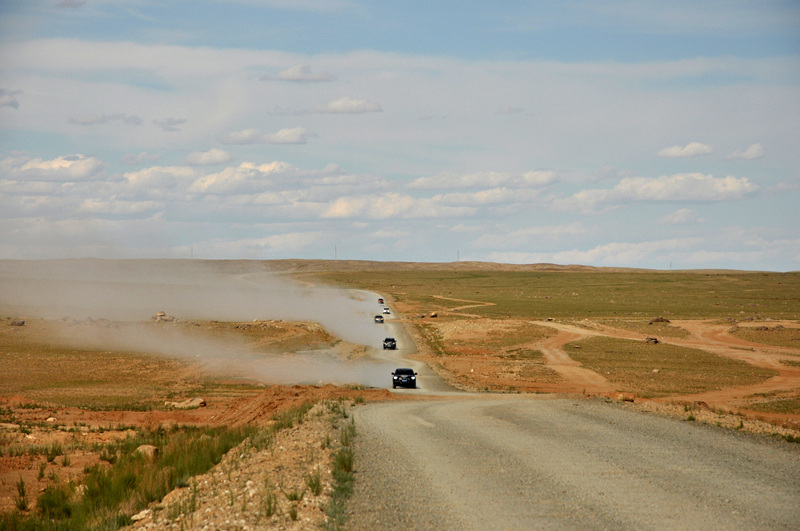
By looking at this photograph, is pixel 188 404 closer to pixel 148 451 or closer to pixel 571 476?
pixel 148 451

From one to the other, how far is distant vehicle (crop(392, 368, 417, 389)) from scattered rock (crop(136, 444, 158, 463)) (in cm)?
2468

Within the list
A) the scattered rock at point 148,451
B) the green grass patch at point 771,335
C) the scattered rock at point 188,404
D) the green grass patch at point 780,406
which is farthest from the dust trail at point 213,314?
the green grass patch at point 771,335

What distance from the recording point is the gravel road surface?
12391 millimetres

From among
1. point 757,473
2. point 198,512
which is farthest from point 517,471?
point 198,512

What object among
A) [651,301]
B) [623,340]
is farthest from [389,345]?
[651,301]

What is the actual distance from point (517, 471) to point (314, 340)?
6082 centimetres

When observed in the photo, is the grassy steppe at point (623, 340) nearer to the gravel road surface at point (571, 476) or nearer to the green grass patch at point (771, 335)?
the green grass patch at point (771, 335)

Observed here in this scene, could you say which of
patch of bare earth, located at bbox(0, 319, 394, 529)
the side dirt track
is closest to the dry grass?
the side dirt track

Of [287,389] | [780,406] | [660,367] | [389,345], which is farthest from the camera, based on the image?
[389,345]

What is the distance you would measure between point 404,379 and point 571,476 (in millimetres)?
30496

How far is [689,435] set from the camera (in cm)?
2072

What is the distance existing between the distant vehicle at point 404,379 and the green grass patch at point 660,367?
13.5 m

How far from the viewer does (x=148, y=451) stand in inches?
838

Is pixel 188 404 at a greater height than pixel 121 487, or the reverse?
pixel 121 487
